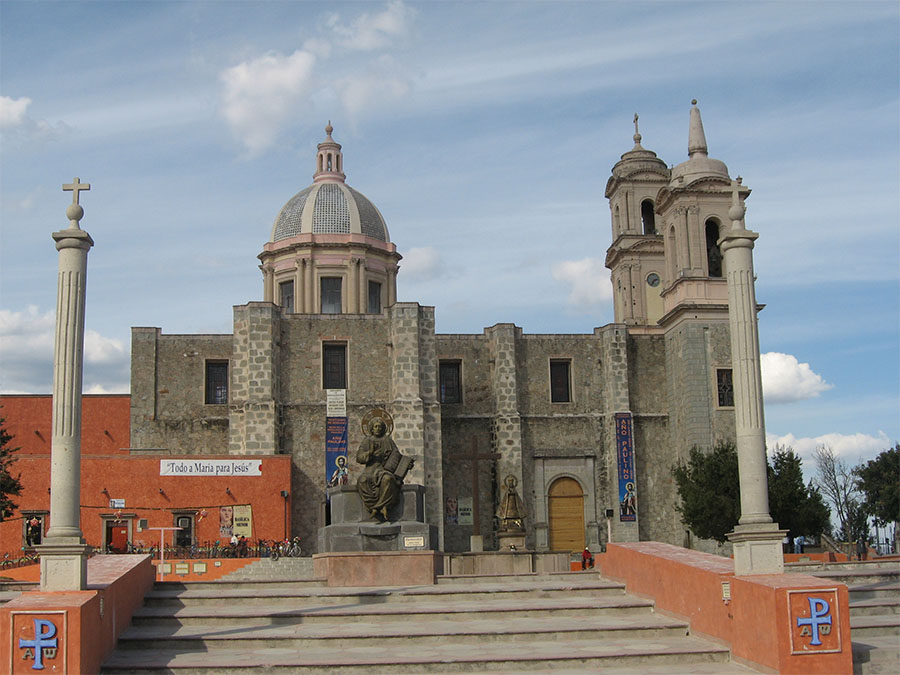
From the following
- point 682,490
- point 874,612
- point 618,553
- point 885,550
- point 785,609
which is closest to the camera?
point 785,609

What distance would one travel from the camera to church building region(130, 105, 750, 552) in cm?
3566

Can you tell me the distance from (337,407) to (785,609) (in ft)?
85.9

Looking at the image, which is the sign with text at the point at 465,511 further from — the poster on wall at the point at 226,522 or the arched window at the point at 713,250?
the arched window at the point at 713,250

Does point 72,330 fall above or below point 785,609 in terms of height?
above

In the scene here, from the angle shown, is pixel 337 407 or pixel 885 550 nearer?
pixel 337 407

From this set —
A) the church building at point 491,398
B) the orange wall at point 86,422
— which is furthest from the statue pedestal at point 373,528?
the orange wall at point 86,422

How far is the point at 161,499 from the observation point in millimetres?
32469

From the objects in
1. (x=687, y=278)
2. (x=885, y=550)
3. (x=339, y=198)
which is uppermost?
(x=339, y=198)

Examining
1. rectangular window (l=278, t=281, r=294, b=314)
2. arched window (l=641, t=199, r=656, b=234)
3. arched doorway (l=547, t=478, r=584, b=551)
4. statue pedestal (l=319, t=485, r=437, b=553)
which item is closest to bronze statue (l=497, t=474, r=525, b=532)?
arched doorway (l=547, t=478, r=584, b=551)

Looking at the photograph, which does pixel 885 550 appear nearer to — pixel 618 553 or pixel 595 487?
pixel 595 487

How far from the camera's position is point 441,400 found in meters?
38.2

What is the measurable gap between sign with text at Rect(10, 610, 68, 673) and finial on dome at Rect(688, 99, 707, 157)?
31376mm

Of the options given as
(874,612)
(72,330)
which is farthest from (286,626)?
(874,612)

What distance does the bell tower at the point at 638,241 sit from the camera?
45750 millimetres
